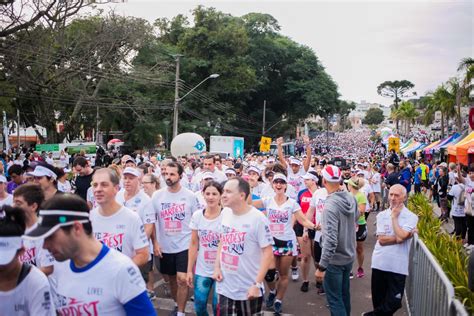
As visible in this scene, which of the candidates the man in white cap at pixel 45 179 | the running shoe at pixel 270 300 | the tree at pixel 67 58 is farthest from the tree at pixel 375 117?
the man in white cap at pixel 45 179

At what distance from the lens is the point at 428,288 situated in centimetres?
513

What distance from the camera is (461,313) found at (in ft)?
Answer: 11.0

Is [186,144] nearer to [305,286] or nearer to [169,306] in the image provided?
[305,286]

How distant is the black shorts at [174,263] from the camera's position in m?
6.36

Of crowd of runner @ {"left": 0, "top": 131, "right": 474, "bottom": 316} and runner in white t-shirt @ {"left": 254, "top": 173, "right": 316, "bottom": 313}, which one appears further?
runner in white t-shirt @ {"left": 254, "top": 173, "right": 316, "bottom": 313}

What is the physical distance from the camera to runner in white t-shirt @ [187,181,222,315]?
5.31 metres

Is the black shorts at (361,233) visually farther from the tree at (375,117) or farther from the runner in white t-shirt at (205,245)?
the tree at (375,117)

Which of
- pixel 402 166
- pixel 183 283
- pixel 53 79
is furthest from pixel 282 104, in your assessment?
pixel 183 283

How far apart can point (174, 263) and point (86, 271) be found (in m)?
3.86

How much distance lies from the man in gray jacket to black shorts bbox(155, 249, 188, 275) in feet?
6.08

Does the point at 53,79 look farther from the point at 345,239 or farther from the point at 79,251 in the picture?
the point at 79,251

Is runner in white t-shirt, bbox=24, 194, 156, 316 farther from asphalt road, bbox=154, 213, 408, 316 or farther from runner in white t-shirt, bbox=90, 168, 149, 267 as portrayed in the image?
asphalt road, bbox=154, 213, 408, 316

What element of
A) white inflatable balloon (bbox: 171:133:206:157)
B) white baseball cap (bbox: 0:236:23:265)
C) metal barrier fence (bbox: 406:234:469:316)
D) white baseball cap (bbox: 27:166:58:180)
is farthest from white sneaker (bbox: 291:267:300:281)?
white inflatable balloon (bbox: 171:133:206:157)

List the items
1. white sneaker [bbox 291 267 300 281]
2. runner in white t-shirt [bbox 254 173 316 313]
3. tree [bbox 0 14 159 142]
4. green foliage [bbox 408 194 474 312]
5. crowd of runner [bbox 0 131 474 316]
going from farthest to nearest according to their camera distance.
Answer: tree [bbox 0 14 159 142], white sneaker [bbox 291 267 300 281], runner in white t-shirt [bbox 254 173 316 313], green foliage [bbox 408 194 474 312], crowd of runner [bbox 0 131 474 316]
